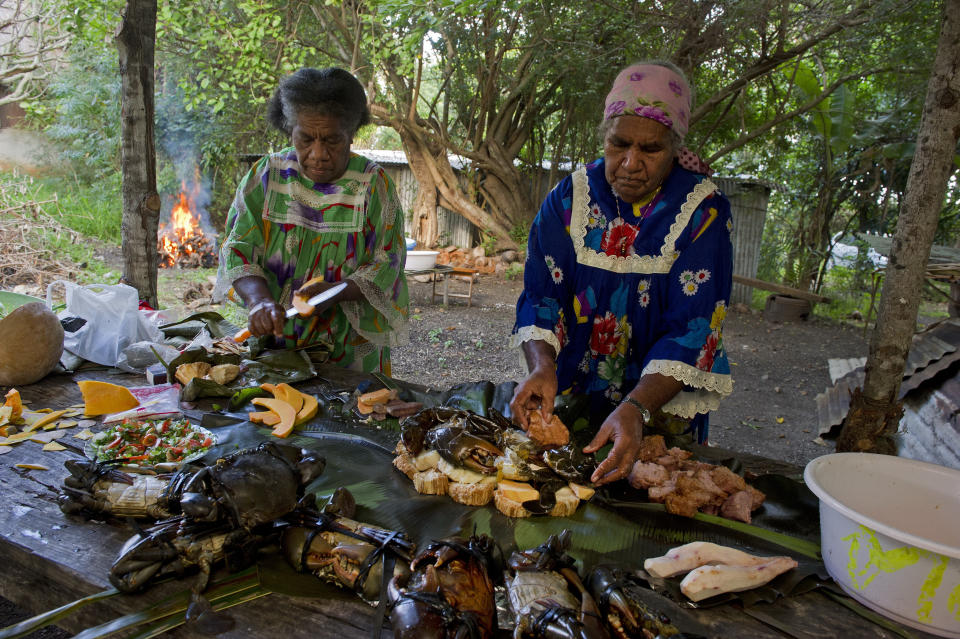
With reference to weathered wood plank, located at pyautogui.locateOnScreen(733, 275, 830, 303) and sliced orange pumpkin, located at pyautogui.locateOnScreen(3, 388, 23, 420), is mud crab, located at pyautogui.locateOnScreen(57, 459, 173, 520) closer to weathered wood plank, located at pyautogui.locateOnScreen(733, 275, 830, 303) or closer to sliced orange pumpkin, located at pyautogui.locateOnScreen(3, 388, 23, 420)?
sliced orange pumpkin, located at pyautogui.locateOnScreen(3, 388, 23, 420)

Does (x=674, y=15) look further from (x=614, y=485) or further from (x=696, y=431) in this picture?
(x=614, y=485)

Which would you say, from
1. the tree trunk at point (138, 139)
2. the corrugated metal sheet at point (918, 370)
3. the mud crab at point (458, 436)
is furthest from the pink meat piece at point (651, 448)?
the tree trunk at point (138, 139)

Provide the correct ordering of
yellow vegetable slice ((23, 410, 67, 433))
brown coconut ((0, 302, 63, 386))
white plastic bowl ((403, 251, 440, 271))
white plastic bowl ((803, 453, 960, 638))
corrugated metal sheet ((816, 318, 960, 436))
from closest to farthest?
white plastic bowl ((803, 453, 960, 638)), yellow vegetable slice ((23, 410, 67, 433)), brown coconut ((0, 302, 63, 386)), corrugated metal sheet ((816, 318, 960, 436)), white plastic bowl ((403, 251, 440, 271))

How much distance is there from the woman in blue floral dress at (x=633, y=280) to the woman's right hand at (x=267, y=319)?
3.62 feet

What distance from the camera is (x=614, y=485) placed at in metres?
2.07

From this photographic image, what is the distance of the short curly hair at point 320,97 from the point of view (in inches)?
113

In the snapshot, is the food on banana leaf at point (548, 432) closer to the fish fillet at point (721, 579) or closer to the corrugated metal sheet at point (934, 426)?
the fish fillet at point (721, 579)

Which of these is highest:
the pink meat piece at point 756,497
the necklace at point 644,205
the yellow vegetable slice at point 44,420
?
the necklace at point 644,205

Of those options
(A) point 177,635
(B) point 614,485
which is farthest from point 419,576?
(B) point 614,485

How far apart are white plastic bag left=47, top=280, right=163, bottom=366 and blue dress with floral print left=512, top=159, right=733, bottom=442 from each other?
2179 millimetres

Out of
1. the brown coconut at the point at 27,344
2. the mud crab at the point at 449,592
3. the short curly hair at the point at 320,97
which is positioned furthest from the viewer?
the short curly hair at the point at 320,97

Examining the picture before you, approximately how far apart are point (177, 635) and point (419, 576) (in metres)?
0.56

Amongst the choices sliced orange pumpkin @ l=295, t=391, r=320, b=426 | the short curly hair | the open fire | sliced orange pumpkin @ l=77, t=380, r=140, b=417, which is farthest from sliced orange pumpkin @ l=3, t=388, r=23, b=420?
the open fire

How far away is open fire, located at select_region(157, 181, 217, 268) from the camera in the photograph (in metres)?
12.3
